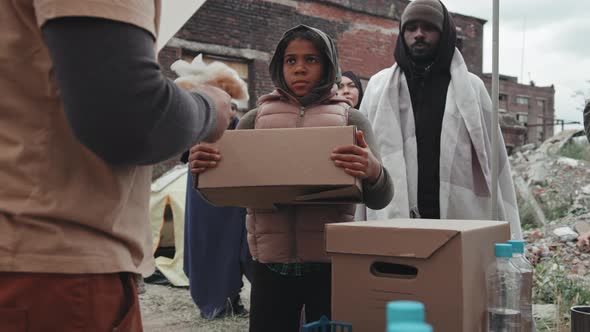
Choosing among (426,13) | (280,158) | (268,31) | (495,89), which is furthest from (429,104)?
(268,31)

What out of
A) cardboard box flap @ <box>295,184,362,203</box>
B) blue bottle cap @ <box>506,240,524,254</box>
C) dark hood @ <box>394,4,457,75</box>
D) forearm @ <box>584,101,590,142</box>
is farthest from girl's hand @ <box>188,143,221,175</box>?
forearm @ <box>584,101,590,142</box>

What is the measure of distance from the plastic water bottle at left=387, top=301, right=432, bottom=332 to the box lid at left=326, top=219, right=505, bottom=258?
621 millimetres

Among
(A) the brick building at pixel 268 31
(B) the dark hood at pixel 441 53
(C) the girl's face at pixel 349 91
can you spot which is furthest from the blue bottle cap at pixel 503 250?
(A) the brick building at pixel 268 31

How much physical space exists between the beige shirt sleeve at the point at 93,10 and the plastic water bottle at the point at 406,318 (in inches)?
21.1

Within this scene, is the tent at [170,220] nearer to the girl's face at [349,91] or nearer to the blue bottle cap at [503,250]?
the girl's face at [349,91]

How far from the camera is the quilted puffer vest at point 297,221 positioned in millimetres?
1812

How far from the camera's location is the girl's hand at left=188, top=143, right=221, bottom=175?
1583 mm

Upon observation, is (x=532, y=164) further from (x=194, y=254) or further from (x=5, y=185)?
(x=5, y=185)

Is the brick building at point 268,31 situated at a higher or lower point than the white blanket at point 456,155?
higher

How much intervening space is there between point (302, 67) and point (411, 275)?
35.8 inches

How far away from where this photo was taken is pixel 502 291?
1441 mm

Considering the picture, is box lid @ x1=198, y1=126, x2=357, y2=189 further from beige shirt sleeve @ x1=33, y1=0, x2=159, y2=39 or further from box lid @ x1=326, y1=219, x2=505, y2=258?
beige shirt sleeve @ x1=33, y1=0, x2=159, y2=39

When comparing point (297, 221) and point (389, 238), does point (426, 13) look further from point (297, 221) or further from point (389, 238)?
point (389, 238)

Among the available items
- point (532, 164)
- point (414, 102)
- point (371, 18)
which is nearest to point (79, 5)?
point (414, 102)
